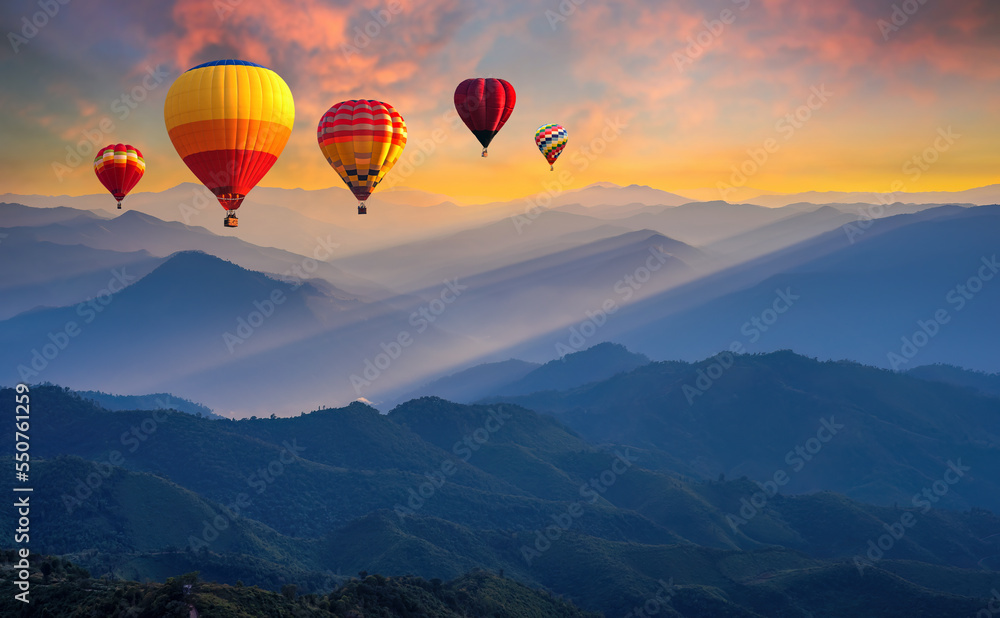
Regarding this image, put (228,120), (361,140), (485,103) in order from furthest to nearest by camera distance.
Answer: (485,103), (361,140), (228,120)

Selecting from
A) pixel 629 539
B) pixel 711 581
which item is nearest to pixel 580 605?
pixel 711 581

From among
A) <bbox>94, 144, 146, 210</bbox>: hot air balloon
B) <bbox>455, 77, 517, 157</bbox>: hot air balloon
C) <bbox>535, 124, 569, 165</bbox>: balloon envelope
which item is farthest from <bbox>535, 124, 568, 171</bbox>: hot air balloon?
<bbox>94, 144, 146, 210</bbox>: hot air balloon

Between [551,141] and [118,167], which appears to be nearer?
[118,167]

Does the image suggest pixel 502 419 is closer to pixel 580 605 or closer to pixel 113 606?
pixel 580 605
